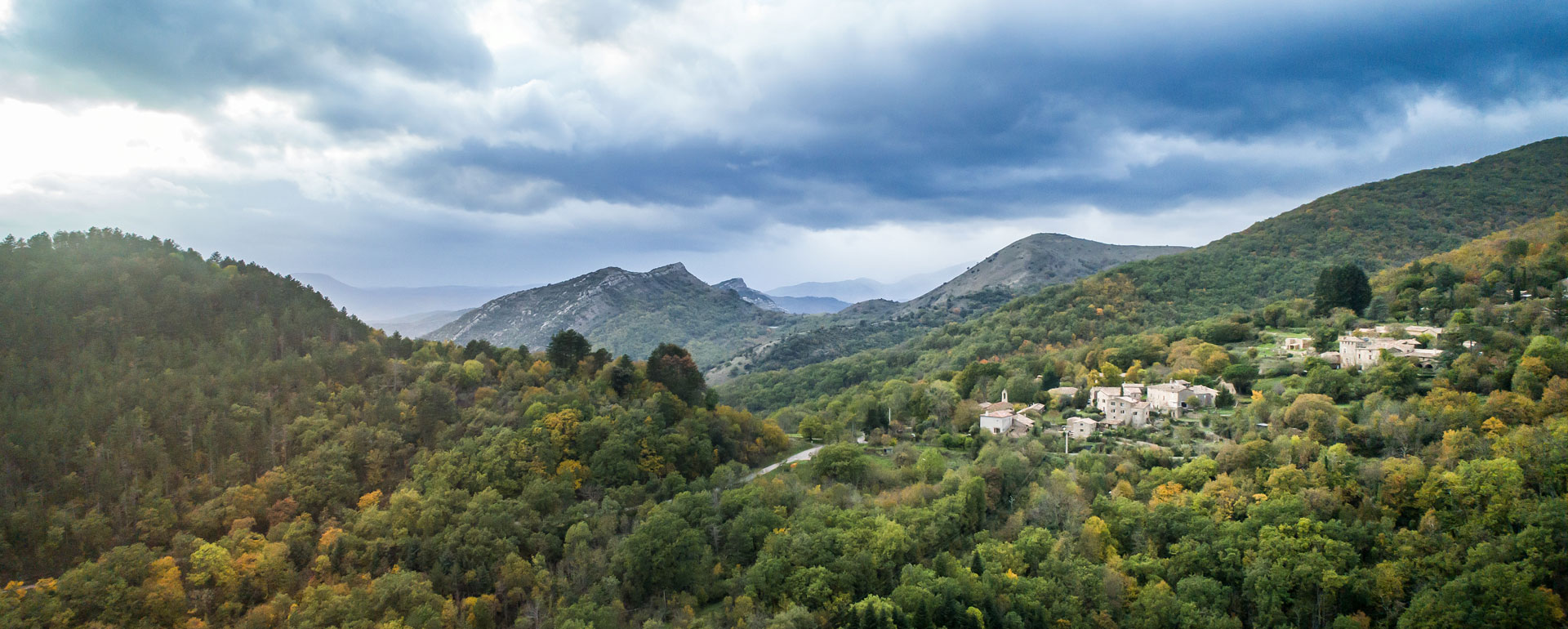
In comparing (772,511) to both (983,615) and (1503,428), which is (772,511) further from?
(1503,428)

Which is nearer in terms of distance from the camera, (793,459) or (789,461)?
(789,461)

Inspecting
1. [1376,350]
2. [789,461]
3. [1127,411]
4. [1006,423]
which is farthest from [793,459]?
[1376,350]

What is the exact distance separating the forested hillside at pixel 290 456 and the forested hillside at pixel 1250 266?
56954 millimetres

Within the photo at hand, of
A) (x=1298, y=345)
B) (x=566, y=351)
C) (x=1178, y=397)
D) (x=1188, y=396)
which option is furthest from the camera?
(x=1298, y=345)

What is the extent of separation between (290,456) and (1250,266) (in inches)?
5301

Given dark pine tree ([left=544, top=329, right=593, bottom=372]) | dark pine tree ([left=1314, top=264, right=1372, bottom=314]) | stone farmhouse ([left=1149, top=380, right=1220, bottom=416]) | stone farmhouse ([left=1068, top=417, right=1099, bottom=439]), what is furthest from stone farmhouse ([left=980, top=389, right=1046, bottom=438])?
dark pine tree ([left=1314, top=264, right=1372, bottom=314])

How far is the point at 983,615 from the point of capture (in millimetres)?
33312

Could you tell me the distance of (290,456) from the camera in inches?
1714

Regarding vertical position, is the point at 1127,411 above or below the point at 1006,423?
above

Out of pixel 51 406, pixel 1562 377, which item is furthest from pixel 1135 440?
pixel 51 406

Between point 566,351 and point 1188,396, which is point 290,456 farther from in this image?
point 1188,396

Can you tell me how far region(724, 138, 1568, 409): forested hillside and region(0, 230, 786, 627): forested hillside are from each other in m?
57.0

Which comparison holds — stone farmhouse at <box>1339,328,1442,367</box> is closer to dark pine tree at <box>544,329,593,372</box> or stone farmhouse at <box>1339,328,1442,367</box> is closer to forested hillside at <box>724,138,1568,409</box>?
forested hillside at <box>724,138,1568,409</box>

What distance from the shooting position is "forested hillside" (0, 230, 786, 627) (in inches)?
1336
